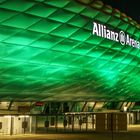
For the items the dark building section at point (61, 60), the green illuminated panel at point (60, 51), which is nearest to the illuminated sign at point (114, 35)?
the dark building section at point (61, 60)

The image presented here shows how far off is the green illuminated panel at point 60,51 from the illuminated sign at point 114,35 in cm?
45

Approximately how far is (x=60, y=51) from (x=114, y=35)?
25.4 feet

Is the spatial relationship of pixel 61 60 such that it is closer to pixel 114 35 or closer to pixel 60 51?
pixel 60 51

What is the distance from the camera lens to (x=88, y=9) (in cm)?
3772

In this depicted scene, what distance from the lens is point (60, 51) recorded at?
124ft

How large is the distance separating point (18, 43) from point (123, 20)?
1486cm

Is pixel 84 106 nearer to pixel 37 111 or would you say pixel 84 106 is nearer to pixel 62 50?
pixel 37 111

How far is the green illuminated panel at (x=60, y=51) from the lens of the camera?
32.7m

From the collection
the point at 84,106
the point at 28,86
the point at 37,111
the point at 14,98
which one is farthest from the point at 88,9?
the point at 84,106

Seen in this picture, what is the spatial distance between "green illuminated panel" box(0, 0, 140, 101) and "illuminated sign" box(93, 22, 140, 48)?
449 mm

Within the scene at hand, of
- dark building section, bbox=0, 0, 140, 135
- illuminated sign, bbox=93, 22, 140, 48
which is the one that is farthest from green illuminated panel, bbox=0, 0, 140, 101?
illuminated sign, bbox=93, 22, 140, 48

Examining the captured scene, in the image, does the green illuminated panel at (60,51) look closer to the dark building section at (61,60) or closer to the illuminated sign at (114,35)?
the dark building section at (61,60)

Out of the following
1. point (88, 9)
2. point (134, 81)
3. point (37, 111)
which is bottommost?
point (37, 111)

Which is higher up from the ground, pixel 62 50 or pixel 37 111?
pixel 62 50
